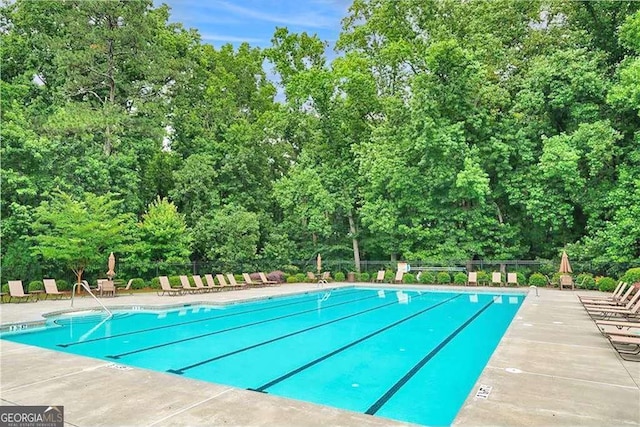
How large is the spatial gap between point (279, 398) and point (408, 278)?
19.0 meters

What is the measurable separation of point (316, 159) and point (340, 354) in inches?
824

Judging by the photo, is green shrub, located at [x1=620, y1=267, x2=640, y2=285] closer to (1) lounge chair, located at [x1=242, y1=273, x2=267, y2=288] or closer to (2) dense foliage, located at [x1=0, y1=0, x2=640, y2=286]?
(2) dense foliage, located at [x1=0, y1=0, x2=640, y2=286]

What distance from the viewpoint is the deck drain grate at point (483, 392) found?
434 centimetres

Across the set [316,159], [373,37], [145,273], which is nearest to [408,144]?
[316,159]

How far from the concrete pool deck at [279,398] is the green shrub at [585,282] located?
508 inches

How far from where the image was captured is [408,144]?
24391 millimetres

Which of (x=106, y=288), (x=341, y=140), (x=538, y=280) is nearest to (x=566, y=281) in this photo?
(x=538, y=280)

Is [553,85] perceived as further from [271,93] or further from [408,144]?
[271,93]

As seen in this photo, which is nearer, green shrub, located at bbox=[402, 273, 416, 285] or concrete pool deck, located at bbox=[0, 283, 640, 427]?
concrete pool deck, located at bbox=[0, 283, 640, 427]

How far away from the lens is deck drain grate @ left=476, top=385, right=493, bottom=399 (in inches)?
171

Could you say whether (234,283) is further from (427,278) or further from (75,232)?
(427,278)

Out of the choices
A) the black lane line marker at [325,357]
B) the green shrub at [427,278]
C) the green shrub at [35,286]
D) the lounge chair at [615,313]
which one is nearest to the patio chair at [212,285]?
the green shrub at [35,286]

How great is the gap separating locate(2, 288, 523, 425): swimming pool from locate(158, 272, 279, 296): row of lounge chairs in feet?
12.0

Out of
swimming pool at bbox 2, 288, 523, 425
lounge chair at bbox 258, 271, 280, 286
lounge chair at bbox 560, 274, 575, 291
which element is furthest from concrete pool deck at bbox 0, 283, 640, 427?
lounge chair at bbox 258, 271, 280, 286
